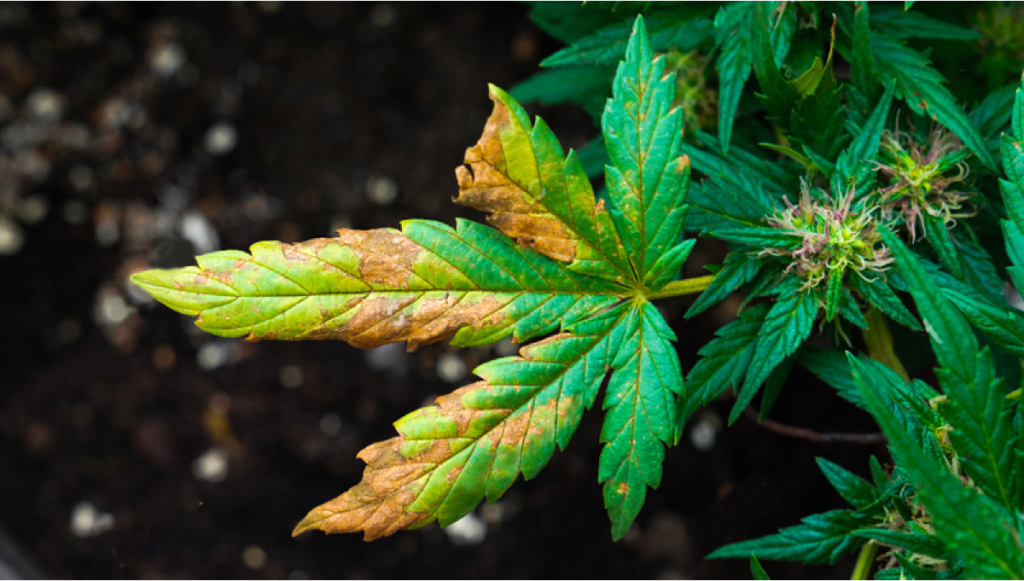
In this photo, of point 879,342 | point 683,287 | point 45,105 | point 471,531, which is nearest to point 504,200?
point 683,287

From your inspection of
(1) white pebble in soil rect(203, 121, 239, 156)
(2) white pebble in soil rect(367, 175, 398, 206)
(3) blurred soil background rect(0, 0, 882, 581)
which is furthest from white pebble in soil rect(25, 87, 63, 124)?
(2) white pebble in soil rect(367, 175, 398, 206)

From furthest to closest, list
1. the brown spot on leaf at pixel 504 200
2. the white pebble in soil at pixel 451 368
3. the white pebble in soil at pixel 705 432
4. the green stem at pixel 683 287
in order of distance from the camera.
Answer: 1. the white pebble in soil at pixel 451 368
2. the white pebble in soil at pixel 705 432
3. the green stem at pixel 683 287
4. the brown spot on leaf at pixel 504 200

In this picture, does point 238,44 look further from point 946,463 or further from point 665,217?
point 946,463

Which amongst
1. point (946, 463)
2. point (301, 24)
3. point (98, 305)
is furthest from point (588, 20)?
point (98, 305)

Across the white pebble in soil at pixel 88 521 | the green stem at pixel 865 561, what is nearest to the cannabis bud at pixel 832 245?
the green stem at pixel 865 561

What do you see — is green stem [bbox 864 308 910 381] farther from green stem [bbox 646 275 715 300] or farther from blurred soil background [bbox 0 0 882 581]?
blurred soil background [bbox 0 0 882 581]

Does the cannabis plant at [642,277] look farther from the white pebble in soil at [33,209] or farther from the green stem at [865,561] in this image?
the white pebble in soil at [33,209]
